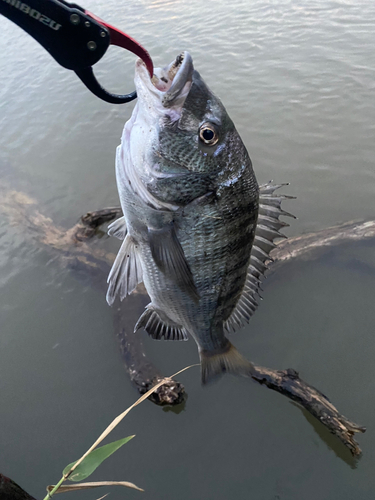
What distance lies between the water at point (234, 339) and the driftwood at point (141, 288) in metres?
0.16

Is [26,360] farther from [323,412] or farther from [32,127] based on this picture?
[32,127]

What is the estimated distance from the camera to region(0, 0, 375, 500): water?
258 cm

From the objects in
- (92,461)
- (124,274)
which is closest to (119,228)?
(124,274)

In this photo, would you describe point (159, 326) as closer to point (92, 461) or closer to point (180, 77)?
point (92, 461)

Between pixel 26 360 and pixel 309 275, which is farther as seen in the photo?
pixel 309 275

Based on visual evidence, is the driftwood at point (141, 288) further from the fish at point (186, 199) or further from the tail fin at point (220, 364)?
the fish at point (186, 199)

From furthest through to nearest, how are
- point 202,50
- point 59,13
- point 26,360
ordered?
point 202,50 < point 26,360 < point 59,13

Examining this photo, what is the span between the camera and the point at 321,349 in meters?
3.17

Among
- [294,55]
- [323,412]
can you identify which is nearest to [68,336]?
[323,412]

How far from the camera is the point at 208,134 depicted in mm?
1642

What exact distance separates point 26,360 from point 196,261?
254 cm

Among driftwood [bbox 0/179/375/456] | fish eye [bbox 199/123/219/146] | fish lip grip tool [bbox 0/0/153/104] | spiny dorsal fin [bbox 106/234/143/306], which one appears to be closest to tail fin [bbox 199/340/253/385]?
driftwood [bbox 0/179/375/456]

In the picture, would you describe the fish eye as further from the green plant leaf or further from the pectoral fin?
the green plant leaf

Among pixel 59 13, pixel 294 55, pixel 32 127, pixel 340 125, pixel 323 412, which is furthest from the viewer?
pixel 294 55
